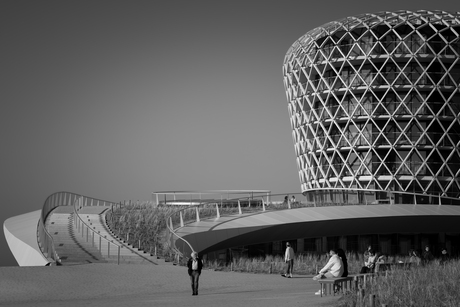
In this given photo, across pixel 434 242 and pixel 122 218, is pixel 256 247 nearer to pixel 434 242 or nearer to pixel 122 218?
pixel 122 218

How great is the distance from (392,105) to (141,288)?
47.9m

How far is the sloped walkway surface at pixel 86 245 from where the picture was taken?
29422mm

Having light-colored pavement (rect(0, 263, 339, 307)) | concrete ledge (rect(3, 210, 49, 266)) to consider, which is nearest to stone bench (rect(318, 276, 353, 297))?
light-colored pavement (rect(0, 263, 339, 307))

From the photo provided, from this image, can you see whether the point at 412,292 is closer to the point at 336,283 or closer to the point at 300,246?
the point at 336,283

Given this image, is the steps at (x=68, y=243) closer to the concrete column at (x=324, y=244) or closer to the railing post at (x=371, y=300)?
the railing post at (x=371, y=300)

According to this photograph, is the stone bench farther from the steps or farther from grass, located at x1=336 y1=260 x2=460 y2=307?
the steps

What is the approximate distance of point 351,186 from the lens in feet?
225

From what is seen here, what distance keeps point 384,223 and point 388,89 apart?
18837 mm

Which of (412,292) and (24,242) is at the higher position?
(24,242)

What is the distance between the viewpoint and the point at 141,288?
23.3 meters

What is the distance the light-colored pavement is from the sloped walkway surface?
7.50 ft

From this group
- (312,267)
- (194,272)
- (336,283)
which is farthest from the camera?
(312,267)

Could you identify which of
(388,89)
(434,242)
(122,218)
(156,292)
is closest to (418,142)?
(388,89)

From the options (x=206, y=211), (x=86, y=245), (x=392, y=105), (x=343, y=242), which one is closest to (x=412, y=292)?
(x=86, y=245)
